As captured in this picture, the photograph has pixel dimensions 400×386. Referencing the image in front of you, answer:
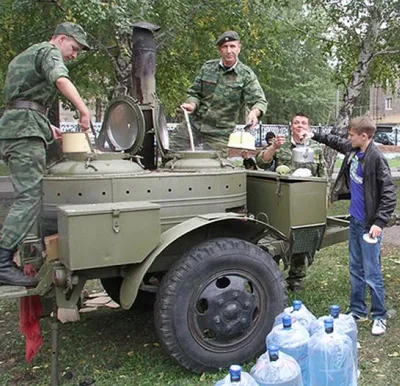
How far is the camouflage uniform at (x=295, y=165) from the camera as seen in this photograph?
4.76 m

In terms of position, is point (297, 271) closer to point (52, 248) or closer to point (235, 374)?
point (52, 248)

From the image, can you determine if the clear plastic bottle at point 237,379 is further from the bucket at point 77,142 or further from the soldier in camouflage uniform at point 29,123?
the bucket at point 77,142

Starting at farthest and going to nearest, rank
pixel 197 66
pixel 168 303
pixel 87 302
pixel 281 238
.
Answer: pixel 197 66, pixel 87 302, pixel 281 238, pixel 168 303

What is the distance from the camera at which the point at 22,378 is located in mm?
3781

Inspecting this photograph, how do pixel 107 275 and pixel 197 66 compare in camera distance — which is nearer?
pixel 107 275

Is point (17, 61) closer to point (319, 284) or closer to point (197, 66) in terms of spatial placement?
point (319, 284)

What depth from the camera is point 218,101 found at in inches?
201

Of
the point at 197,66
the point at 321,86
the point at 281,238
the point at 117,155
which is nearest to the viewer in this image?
the point at 117,155

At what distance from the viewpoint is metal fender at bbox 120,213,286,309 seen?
11.0 feet

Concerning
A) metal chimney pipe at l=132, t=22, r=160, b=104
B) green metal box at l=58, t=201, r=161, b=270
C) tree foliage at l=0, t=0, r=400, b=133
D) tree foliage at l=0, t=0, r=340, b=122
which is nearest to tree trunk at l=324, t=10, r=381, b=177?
tree foliage at l=0, t=0, r=400, b=133

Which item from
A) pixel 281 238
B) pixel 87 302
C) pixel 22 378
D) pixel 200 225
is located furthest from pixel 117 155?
pixel 87 302

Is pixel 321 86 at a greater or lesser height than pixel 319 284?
greater

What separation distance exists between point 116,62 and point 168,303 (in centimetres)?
716

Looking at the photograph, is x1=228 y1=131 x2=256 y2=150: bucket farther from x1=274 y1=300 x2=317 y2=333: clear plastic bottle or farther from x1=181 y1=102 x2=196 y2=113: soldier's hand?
x1=274 y1=300 x2=317 y2=333: clear plastic bottle
